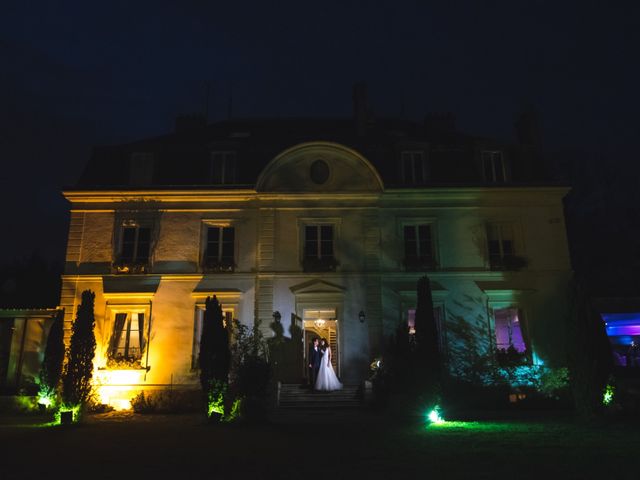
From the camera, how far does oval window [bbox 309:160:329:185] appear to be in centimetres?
1950

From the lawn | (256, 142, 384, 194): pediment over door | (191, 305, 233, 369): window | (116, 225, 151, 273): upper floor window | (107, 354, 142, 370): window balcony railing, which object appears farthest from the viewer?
(256, 142, 384, 194): pediment over door

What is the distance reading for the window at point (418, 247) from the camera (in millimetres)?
19000

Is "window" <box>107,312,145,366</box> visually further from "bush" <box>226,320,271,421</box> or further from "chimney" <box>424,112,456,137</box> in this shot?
"chimney" <box>424,112,456,137</box>

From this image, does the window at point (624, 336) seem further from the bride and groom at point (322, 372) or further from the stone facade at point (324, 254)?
the bride and groom at point (322, 372)

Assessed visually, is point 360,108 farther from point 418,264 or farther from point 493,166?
point 418,264

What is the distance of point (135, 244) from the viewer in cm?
1920

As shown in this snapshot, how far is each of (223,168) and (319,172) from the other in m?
3.71

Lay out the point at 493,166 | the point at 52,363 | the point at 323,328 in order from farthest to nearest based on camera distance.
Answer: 1. the point at 323,328
2. the point at 493,166
3. the point at 52,363

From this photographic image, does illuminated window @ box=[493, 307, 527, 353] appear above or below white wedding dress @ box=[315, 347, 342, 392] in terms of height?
above

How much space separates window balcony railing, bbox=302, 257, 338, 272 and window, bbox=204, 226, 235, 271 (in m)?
2.62

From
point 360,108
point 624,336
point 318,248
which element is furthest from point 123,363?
point 624,336

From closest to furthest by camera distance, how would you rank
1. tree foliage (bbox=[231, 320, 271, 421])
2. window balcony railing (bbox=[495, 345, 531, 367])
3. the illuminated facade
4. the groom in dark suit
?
tree foliage (bbox=[231, 320, 271, 421]) → the groom in dark suit → window balcony railing (bbox=[495, 345, 531, 367]) → the illuminated facade

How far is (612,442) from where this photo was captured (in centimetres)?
1001

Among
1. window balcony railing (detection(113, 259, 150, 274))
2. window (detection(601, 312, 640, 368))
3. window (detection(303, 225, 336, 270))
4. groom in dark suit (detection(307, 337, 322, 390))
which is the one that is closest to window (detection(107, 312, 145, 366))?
window balcony railing (detection(113, 259, 150, 274))
